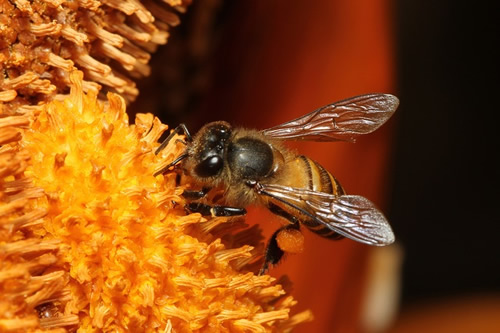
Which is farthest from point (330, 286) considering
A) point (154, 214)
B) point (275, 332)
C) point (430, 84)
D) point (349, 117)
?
point (430, 84)

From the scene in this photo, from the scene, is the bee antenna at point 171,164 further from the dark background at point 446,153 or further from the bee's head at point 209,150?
the dark background at point 446,153

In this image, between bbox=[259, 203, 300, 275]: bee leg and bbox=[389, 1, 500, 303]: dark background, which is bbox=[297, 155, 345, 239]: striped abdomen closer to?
bbox=[259, 203, 300, 275]: bee leg

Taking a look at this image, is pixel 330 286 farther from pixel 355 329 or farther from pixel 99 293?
pixel 99 293

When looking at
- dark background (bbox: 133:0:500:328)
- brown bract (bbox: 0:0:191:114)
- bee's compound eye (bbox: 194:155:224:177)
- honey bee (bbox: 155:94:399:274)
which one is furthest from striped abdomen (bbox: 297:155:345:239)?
dark background (bbox: 133:0:500:328)

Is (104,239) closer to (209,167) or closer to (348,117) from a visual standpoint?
(209,167)

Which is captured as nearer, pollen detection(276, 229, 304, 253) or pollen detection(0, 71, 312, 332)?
pollen detection(0, 71, 312, 332)

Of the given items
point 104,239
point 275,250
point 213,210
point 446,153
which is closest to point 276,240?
point 275,250
